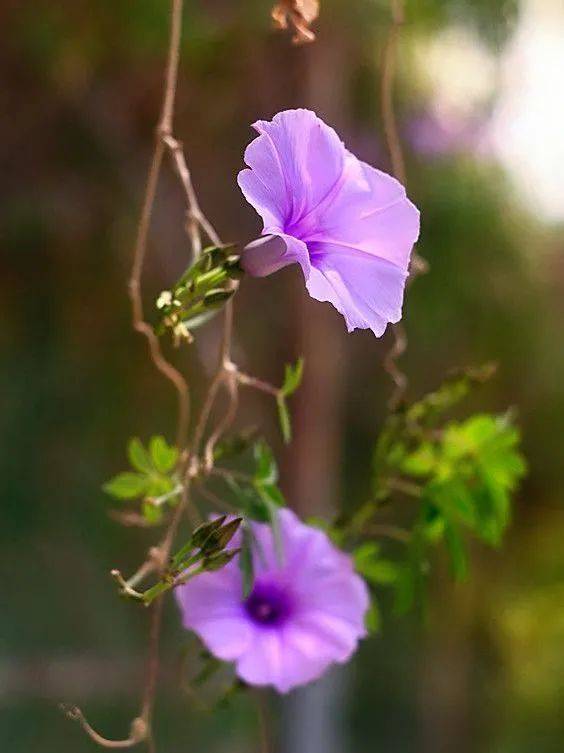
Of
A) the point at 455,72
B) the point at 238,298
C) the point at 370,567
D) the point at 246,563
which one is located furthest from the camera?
the point at 238,298

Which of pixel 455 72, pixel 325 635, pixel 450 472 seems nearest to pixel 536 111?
pixel 455 72

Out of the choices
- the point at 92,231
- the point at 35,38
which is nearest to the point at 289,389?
the point at 35,38

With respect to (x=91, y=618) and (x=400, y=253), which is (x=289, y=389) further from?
(x=91, y=618)

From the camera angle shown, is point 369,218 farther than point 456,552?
No

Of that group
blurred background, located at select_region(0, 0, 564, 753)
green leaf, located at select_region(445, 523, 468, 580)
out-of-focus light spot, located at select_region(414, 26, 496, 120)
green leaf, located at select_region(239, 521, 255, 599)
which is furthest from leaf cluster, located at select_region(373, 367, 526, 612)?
blurred background, located at select_region(0, 0, 564, 753)

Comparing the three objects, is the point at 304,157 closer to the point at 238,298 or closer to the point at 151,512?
the point at 151,512

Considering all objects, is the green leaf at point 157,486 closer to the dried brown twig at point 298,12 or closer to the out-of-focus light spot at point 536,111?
the dried brown twig at point 298,12

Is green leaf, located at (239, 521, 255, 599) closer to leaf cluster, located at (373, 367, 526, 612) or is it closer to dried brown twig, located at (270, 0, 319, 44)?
leaf cluster, located at (373, 367, 526, 612)
